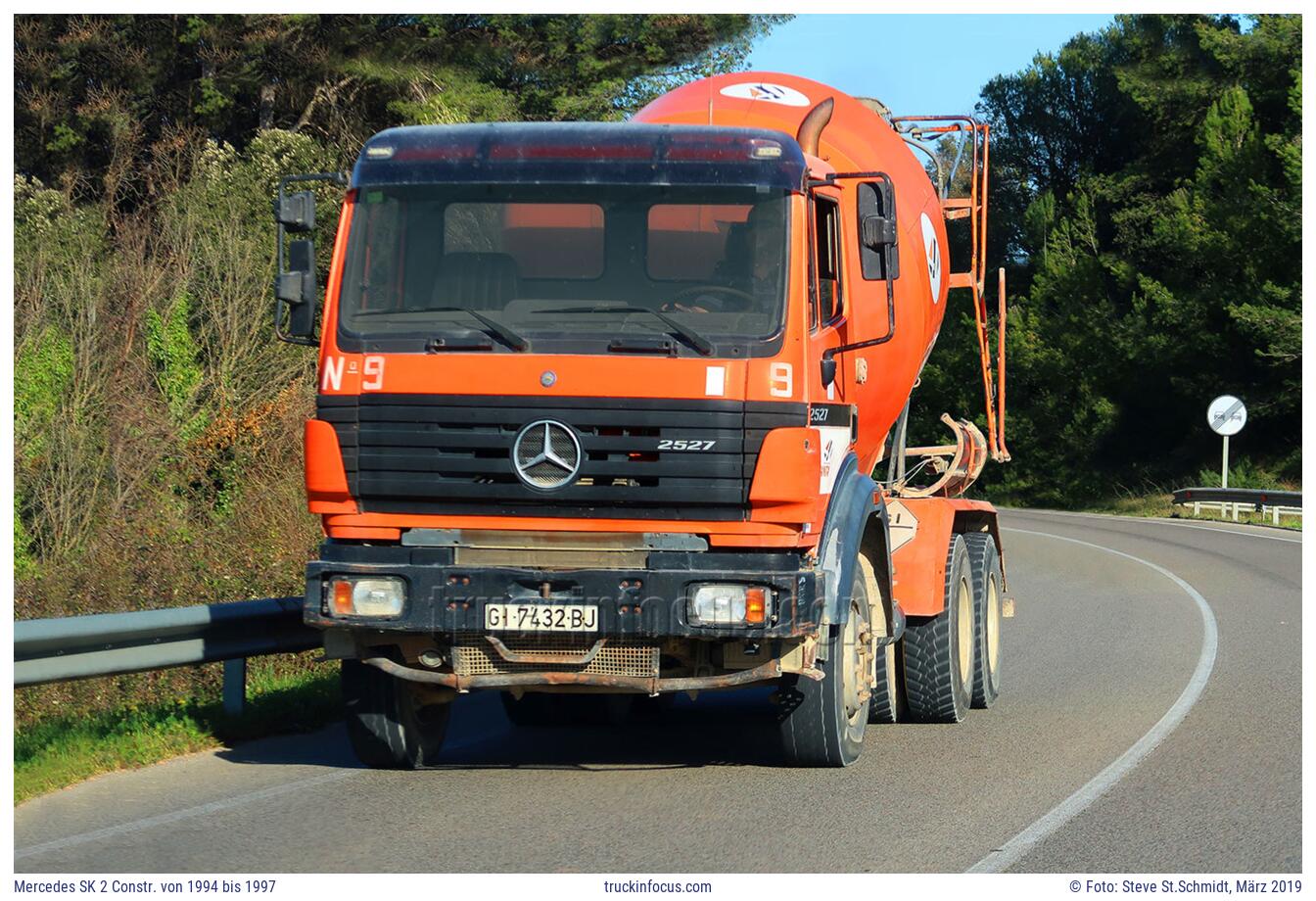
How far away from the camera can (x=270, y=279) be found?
26.2m

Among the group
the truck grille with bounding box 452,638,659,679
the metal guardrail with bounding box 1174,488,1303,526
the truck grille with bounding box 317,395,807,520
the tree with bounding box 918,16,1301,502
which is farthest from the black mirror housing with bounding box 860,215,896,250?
the tree with bounding box 918,16,1301,502

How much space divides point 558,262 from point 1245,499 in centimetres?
3514

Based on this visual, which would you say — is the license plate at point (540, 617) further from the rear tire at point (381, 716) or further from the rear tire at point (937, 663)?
the rear tire at point (937, 663)

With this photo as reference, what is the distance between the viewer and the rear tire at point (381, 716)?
334 inches

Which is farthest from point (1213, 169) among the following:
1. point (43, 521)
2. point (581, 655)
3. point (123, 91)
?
point (581, 655)

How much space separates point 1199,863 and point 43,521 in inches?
825

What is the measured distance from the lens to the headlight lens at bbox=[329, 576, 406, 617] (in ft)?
25.7

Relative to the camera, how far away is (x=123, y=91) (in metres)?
34.2

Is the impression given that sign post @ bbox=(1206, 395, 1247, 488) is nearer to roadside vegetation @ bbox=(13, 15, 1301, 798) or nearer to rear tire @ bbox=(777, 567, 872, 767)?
roadside vegetation @ bbox=(13, 15, 1301, 798)

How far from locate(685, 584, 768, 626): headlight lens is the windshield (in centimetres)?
114

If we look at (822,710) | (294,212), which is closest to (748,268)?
(822,710)

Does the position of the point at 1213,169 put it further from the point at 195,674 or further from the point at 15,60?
the point at 195,674

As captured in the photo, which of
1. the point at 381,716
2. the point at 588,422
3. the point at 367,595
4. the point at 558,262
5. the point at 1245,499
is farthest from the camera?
the point at 1245,499

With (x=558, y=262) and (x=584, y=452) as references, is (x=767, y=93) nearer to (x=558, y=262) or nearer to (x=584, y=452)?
(x=558, y=262)
